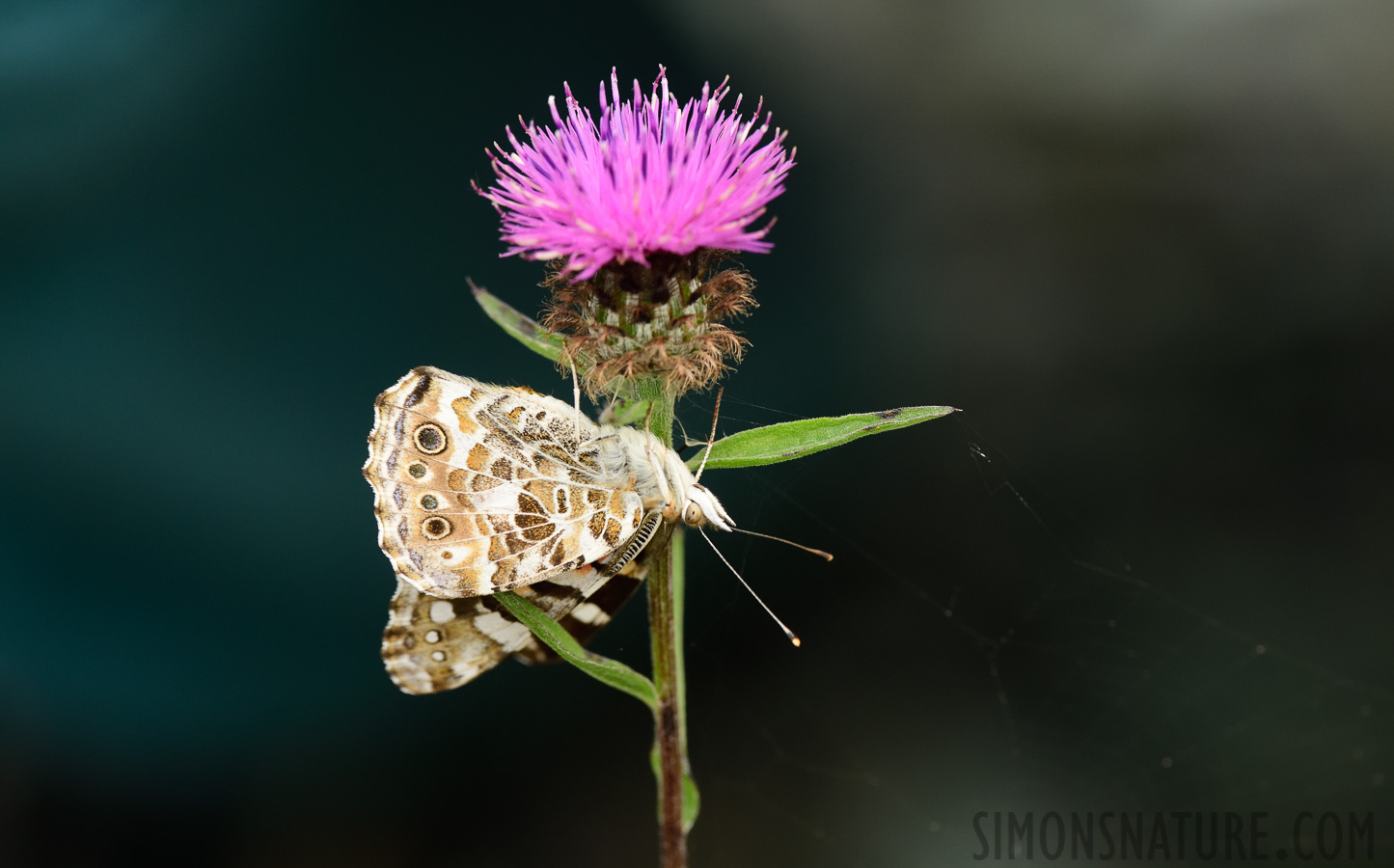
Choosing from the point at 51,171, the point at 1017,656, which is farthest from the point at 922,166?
the point at 51,171

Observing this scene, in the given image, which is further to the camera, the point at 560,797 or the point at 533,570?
the point at 560,797

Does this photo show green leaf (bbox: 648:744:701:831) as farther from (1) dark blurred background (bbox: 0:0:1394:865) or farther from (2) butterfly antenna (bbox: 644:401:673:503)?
(1) dark blurred background (bbox: 0:0:1394:865)

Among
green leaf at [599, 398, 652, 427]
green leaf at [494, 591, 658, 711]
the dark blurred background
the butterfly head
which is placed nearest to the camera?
green leaf at [494, 591, 658, 711]

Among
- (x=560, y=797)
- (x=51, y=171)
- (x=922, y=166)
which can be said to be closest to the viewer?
(x=51, y=171)

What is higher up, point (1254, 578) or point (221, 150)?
point (221, 150)

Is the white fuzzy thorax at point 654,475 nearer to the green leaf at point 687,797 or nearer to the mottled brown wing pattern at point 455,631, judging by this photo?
the mottled brown wing pattern at point 455,631

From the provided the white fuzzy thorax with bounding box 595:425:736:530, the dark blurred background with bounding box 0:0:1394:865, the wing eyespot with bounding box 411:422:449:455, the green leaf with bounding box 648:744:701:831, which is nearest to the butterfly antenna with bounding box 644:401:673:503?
the white fuzzy thorax with bounding box 595:425:736:530

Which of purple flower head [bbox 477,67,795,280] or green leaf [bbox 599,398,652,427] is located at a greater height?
purple flower head [bbox 477,67,795,280]

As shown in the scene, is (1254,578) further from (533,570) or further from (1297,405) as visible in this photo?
(533,570)
